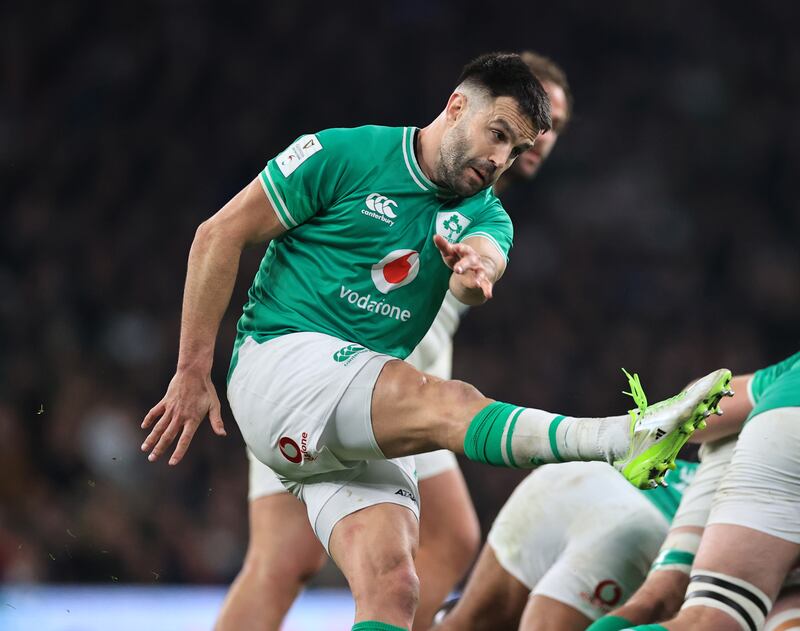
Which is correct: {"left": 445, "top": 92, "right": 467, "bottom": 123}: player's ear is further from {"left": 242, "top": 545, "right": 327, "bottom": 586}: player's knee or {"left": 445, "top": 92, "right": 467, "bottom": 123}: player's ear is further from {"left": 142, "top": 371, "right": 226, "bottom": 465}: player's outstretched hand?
{"left": 242, "top": 545, "right": 327, "bottom": 586}: player's knee

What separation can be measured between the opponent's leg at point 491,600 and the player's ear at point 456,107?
1608 mm

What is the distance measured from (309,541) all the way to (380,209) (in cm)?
135

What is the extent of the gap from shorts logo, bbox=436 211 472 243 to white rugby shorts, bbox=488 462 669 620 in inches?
47.9

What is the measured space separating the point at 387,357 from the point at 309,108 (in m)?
7.76

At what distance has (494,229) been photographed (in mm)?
3055

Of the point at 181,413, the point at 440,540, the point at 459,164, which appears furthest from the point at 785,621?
the point at 181,413

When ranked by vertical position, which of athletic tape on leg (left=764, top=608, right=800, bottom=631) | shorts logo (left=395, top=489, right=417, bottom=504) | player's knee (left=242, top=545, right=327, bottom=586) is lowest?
player's knee (left=242, top=545, right=327, bottom=586)

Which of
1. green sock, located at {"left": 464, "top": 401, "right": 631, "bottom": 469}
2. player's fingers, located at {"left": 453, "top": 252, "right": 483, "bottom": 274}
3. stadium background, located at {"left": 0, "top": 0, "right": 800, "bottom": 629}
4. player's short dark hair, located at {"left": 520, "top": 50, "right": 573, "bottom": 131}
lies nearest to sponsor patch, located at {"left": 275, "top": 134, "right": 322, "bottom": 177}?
player's fingers, located at {"left": 453, "top": 252, "right": 483, "bottom": 274}

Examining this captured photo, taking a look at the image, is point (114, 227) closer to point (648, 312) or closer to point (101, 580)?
point (101, 580)

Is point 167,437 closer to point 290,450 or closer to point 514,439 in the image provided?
point 290,450

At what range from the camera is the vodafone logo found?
118 inches

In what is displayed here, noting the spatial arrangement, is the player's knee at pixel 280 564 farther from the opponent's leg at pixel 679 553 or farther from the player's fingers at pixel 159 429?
the opponent's leg at pixel 679 553

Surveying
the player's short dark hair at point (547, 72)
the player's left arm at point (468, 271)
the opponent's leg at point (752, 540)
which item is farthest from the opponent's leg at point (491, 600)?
the player's short dark hair at point (547, 72)

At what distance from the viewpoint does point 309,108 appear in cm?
1034
